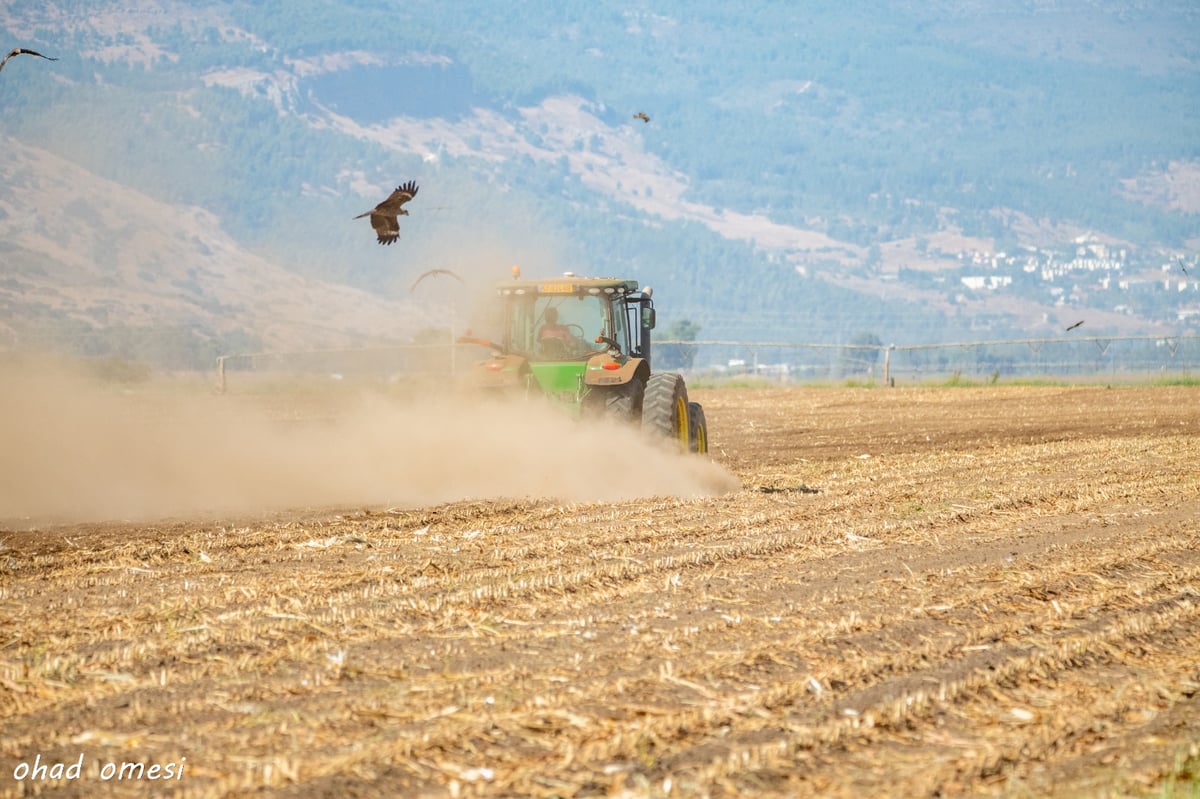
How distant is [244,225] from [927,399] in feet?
441

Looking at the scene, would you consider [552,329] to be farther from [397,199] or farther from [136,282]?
[136,282]

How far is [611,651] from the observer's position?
6.85 m

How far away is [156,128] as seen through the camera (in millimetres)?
169875

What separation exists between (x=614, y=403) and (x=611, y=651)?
7.91 m

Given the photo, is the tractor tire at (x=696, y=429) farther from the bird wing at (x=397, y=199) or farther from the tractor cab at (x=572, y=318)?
the bird wing at (x=397, y=199)

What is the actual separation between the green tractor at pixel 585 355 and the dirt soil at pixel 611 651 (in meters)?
2.29

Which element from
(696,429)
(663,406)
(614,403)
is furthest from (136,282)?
(663,406)

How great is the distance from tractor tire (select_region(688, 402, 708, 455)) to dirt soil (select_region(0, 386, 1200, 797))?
3.25 m

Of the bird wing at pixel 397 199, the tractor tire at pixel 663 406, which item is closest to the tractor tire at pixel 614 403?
the tractor tire at pixel 663 406

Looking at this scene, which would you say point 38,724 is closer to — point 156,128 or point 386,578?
point 386,578

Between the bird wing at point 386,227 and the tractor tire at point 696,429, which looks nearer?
the bird wing at point 386,227

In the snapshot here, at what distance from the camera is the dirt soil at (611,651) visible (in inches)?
209

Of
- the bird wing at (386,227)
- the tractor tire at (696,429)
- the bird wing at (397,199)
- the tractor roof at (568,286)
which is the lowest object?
the tractor tire at (696,429)

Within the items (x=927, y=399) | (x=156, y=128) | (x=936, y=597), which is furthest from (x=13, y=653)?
(x=156, y=128)
